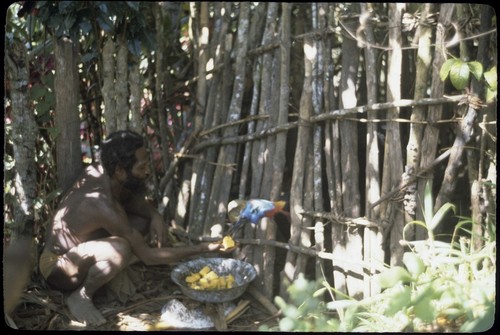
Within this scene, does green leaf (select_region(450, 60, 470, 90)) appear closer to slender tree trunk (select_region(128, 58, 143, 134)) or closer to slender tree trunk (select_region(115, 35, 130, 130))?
slender tree trunk (select_region(115, 35, 130, 130))

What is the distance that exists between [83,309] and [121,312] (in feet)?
0.72

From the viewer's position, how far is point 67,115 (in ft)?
12.0

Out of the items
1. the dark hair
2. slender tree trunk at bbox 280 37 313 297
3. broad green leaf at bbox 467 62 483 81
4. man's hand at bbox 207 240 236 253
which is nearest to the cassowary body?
slender tree trunk at bbox 280 37 313 297

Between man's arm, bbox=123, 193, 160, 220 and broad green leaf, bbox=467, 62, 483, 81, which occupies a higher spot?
broad green leaf, bbox=467, 62, 483, 81

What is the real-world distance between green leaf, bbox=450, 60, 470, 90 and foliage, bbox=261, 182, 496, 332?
0.53 metres

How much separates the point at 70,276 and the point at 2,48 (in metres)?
1.21

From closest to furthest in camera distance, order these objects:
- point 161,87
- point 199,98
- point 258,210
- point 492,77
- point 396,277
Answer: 1. point 396,277
2. point 492,77
3. point 258,210
4. point 199,98
5. point 161,87

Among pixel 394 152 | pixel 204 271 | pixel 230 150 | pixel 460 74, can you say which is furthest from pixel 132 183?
pixel 460 74

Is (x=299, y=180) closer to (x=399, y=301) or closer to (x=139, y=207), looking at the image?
(x=139, y=207)

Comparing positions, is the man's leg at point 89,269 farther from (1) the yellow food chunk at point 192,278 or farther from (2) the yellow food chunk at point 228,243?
(2) the yellow food chunk at point 228,243

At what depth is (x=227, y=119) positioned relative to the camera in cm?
404

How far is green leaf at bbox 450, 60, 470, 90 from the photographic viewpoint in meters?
2.94

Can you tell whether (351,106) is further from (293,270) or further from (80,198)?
(80,198)

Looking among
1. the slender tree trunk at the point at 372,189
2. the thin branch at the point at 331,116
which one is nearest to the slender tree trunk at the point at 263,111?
the thin branch at the point at 331,116
